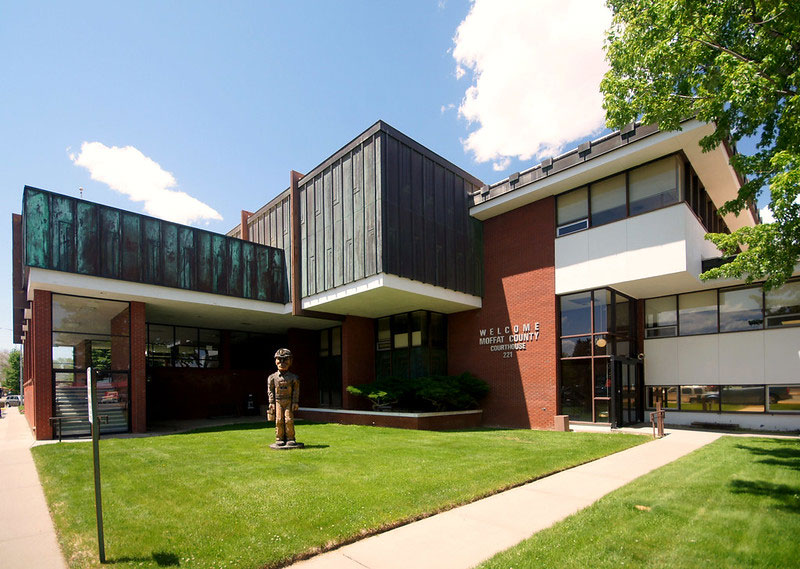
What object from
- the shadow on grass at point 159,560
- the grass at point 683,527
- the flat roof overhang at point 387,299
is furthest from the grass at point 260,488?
the flat roof overhang at point 387,299

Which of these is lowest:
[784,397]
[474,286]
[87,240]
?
[784,397]

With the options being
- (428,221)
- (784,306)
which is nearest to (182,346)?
(428,221)

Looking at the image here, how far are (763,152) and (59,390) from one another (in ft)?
69.4

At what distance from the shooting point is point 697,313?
17.4 meters

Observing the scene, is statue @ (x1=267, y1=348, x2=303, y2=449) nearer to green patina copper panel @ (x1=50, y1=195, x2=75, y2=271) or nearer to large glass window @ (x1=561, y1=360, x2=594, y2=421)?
green patina copper panel @ (x1=50, y1=195, x2=75, y2=271)

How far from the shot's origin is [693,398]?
17.2 metres

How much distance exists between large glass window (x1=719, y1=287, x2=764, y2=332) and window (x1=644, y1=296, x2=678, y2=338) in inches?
59.8

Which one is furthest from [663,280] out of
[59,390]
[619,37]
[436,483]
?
[59,390]

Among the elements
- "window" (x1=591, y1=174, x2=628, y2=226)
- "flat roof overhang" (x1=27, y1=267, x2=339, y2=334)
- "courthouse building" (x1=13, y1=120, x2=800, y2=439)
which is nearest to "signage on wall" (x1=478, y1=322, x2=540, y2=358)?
"courthouse building" (x1=13, y1=120, x2=800, y2=439)

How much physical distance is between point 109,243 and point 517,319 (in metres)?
15.7

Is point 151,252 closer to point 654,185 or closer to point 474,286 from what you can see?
point 474,286

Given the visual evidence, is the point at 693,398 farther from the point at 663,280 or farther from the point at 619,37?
the point at 619,37

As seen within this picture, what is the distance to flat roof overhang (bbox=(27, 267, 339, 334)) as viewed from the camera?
51.1 feet

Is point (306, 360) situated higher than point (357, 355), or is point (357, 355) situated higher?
point (357, 355)
